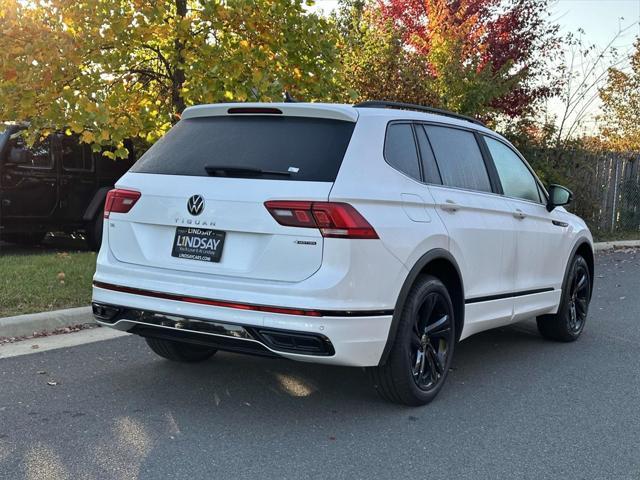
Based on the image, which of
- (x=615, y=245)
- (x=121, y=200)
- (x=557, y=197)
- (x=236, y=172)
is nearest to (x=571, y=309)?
(x=557, y=197)

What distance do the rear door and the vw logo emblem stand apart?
145 centimetres

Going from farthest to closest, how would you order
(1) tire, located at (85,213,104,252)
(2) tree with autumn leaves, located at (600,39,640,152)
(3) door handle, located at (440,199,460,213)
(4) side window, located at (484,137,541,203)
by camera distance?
1. (2) tree with autumn leaves, located at (600,39,640,152)
2. (1) tire, located at (85,213,104,252)
3. (4) side window, located at (484,137,541,203)
4. (3) door handle, located at (440,199,460,213)

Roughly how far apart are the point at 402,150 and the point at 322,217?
0.95m

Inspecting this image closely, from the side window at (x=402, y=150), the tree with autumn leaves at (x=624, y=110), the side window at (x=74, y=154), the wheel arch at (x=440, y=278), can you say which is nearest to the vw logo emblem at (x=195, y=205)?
the side window at (x=402, y=150)

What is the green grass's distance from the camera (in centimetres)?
636

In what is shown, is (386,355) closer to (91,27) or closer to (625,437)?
(625,437)

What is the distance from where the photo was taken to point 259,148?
13.2 feet

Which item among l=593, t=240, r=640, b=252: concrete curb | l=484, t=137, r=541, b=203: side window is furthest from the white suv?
l=593, t=240, r=640, b=252: concrete curb

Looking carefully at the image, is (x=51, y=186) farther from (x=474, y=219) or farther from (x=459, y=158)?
(x=474, y=219)

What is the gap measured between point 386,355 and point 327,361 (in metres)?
0.42

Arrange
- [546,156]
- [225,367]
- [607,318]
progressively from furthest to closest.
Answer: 1. [546,156]
2. [607,318]
3. [225,367]

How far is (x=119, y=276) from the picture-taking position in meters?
4.14

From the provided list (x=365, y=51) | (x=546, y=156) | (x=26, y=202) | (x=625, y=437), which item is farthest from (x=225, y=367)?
(x=546, y=156)

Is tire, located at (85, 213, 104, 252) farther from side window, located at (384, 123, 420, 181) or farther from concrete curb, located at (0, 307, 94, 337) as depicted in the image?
side window, located at (384, 123, 420, 181)
